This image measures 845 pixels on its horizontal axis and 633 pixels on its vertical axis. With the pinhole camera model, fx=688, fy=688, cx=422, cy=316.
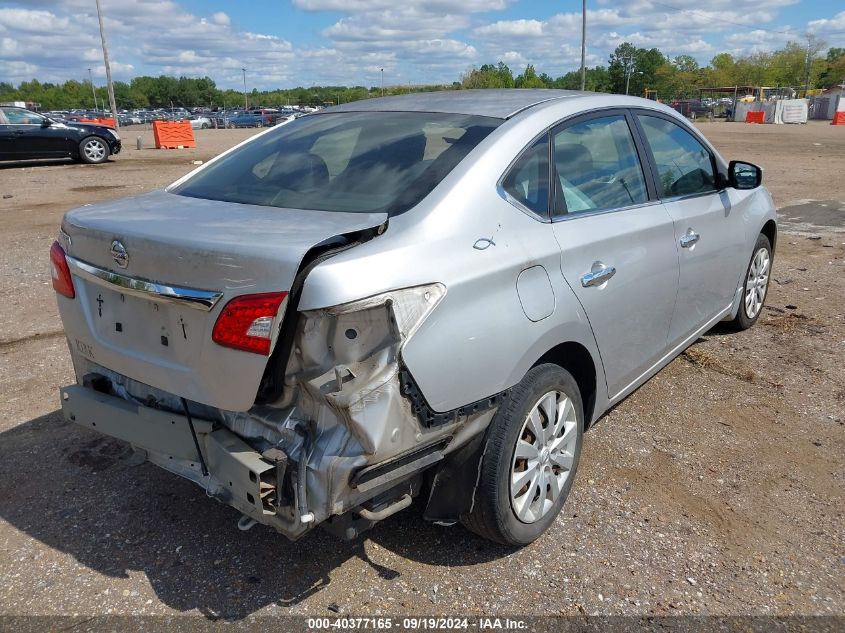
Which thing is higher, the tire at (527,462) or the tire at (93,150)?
the tire at (93,150)

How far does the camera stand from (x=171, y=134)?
84.9ft

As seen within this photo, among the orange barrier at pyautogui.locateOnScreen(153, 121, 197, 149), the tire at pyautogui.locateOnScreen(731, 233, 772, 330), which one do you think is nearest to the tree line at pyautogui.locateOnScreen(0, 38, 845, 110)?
the orange barrier at pyautogui.locateOnScreen(153, 121, 197, 149)

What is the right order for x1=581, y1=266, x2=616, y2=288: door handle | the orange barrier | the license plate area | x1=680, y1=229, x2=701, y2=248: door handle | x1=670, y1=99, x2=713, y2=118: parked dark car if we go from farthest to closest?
x1=670, y1=99, x2=713, y2=118: parked dark car
the orange barrier
x1=680, y1=229, x2=701, y2=248: door handle
x1=581, y1=266, x2=616, y2=288: door handle
the license plate area

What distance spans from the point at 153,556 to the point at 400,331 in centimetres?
158

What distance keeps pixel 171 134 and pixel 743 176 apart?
24993 millimetres

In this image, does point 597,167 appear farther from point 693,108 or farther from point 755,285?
point 693,108

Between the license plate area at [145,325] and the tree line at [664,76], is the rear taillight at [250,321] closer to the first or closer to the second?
the license plate area at [145,325]

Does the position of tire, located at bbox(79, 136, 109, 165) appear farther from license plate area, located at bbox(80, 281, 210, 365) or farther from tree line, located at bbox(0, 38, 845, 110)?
tree line, located at bbox(0, 38, 845, 110)

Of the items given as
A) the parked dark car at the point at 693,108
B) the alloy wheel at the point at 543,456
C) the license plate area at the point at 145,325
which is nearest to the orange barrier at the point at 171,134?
the license plate area at the point at 145,325

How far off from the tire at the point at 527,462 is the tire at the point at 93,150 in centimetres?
1943

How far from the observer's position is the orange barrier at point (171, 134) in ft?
83.5

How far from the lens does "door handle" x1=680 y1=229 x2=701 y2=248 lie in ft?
12.3

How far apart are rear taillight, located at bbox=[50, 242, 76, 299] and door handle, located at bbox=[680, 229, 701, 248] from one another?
9.85 ft

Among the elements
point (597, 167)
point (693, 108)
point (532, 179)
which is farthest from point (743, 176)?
point (693, 108)
